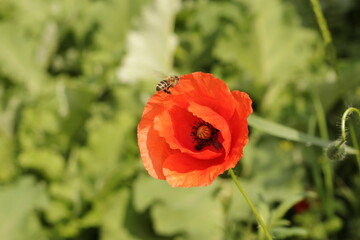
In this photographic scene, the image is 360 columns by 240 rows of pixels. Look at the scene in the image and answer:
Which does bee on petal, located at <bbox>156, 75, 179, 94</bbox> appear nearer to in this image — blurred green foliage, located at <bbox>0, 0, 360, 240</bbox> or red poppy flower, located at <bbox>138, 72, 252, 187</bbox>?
red poppy flower, located at <bbox>138, 72, 252, 187</bbox>

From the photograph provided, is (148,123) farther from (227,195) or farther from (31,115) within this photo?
(31,115)

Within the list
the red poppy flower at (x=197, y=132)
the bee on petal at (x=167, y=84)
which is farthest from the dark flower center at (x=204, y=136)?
the bee on petal at (x=167, y=84)

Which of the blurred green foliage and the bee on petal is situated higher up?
the blurred green foliage

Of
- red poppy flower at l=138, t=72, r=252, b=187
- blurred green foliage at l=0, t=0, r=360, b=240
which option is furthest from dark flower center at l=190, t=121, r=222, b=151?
blurred green foliage at l=0, t=0, r=360, b=240

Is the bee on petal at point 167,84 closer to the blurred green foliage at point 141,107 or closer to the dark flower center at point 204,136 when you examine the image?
the dark flower center at point 204,136

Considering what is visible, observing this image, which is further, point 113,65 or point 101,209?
point 113,65

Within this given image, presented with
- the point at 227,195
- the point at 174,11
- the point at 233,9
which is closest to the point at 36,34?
→ the point at 174,11

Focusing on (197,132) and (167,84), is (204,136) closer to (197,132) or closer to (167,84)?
(197,132)
